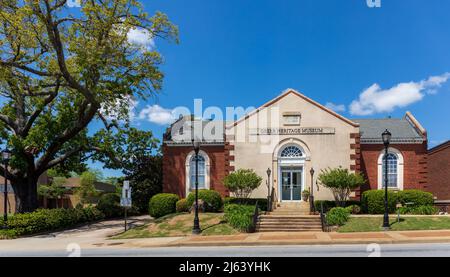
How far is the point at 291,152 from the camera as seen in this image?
87.5 ft

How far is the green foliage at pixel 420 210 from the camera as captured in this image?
74.4 feet

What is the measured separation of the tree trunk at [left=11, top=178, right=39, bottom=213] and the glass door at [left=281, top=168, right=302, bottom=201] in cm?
1722

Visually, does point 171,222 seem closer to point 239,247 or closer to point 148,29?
point 239,247

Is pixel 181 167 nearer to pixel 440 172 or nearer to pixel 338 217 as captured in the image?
pixel 338 217

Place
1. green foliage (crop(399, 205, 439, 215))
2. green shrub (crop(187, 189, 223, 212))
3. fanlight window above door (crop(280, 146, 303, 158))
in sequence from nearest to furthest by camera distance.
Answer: green foliage (crop(399, 205, 439, 215)), green shrub (crop(187, 189, 223, 212)), fanlight window above door (crop(280, 146, 303, 158))

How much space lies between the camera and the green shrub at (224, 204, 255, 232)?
19.3m

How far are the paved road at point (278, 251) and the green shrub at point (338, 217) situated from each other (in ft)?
16.0

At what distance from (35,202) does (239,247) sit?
17240 millimetres

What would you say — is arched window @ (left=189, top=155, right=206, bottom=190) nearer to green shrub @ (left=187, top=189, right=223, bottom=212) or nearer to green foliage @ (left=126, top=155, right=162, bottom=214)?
green shrub @ (left=187, top=189, right=223, bottom=212)

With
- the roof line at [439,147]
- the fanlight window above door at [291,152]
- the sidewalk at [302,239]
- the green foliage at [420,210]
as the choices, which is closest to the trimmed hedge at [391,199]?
the green foliage at [420,210]

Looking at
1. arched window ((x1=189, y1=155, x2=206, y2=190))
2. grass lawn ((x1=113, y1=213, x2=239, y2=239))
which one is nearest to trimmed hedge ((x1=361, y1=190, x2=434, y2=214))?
grass lawn ((x1=113, y1=213, x2=239, y2=239))

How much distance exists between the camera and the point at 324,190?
2580 centimetres

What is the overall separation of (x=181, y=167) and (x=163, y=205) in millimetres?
3976

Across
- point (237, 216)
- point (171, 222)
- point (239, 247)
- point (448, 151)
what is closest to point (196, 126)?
point (171, 222)
